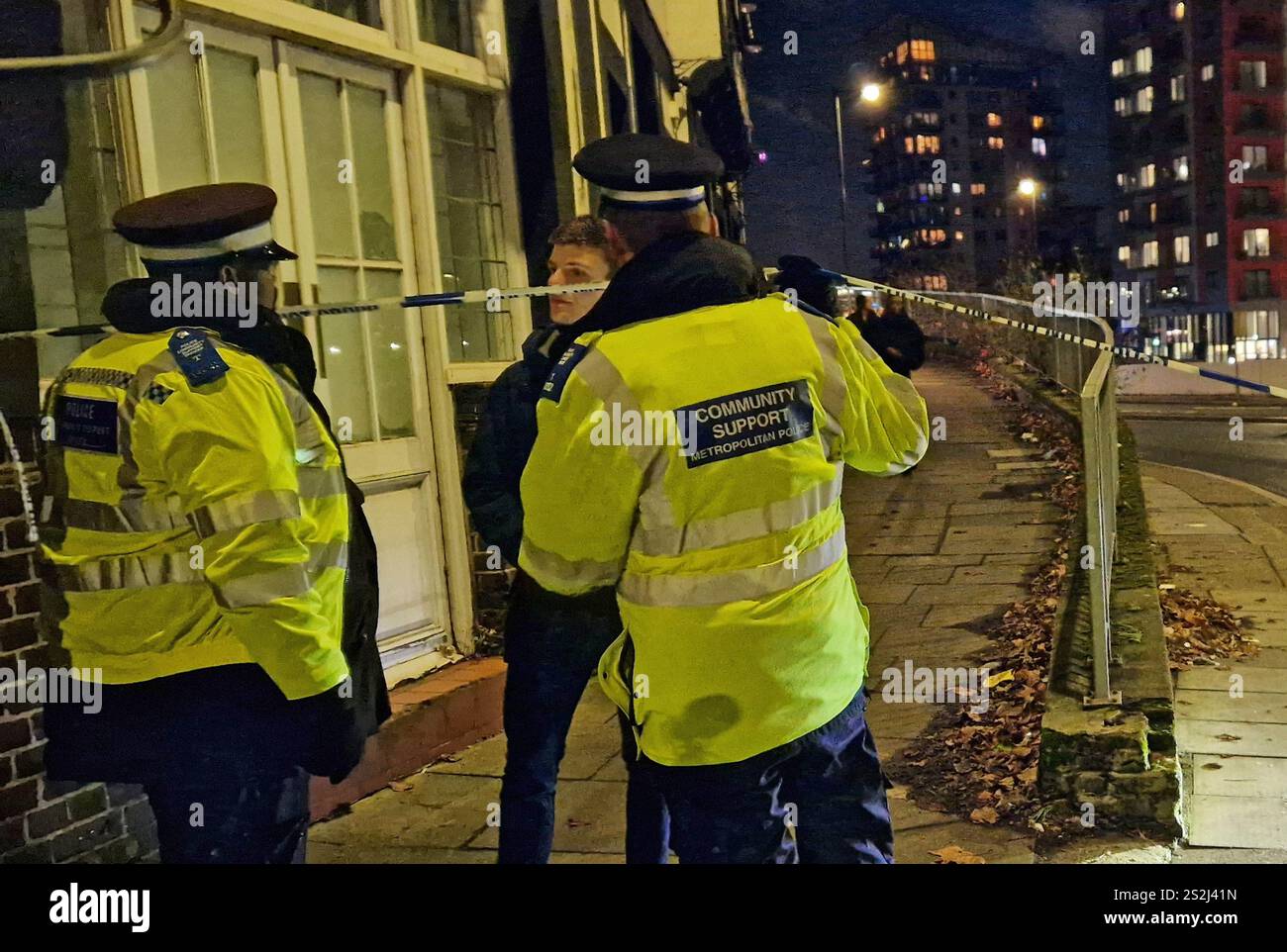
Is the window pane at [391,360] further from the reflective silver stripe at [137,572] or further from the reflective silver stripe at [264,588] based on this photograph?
the reflective silver stripe at [264,588]

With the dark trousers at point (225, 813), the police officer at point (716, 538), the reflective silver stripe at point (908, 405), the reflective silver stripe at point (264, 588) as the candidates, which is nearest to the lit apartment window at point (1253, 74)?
the reflective silver stripe at point (908, 405)

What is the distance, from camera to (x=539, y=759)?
10.3 feet

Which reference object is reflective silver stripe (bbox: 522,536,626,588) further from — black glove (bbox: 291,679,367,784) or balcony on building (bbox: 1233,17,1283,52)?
balcony on building (bbox: 1233,17,1283,52)

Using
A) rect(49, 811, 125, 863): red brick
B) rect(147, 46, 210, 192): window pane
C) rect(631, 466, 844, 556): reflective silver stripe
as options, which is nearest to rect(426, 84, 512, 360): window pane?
rect(147, 46, 210, 192): window pane

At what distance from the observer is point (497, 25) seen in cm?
530

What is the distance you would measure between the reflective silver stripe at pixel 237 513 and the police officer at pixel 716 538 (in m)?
0.57

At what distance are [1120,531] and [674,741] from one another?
5023 millimetres

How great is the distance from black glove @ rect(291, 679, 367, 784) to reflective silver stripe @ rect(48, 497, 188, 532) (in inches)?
20.2

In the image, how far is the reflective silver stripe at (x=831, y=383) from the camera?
94.7 inches

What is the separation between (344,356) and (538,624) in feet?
6.32

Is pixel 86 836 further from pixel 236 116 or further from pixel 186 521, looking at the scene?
pixel 236 116

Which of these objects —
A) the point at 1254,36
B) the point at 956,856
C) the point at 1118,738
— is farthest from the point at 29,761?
the point at 1254,36

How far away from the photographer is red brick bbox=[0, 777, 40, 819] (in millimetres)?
3254
